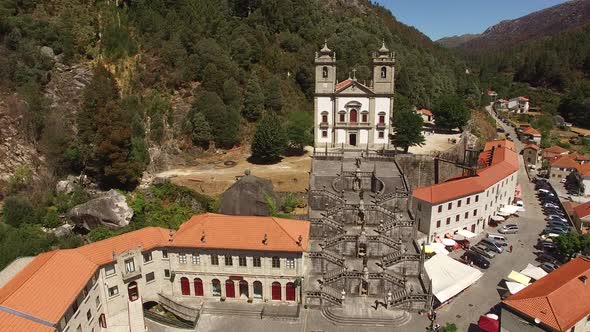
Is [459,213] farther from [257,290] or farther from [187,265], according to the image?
[187,265]

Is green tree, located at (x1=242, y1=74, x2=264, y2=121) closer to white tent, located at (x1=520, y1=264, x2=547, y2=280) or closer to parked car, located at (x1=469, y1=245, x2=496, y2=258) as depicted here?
parked car, located at (x1=469, y1=245, x2=496, y2=258)

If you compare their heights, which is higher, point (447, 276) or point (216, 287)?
point (216, 287)

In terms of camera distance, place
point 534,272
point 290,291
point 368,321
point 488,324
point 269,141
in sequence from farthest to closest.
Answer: point 269,141 < point 534,272 < point 290,291 < point 488,324 < point 368,321

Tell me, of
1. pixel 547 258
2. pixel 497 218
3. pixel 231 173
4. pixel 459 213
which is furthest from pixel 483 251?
pixel 231 173

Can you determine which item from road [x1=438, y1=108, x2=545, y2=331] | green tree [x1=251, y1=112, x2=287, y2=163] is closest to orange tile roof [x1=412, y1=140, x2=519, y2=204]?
road [x1=438, y1=108, x2=545, y2=331]

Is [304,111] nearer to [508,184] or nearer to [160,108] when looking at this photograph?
[160,108]

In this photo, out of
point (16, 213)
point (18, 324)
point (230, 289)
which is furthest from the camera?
point (16, 213)

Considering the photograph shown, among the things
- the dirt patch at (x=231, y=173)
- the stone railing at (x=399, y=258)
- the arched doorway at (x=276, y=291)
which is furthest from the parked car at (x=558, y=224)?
the arched doorway at (x=276, y=291)
